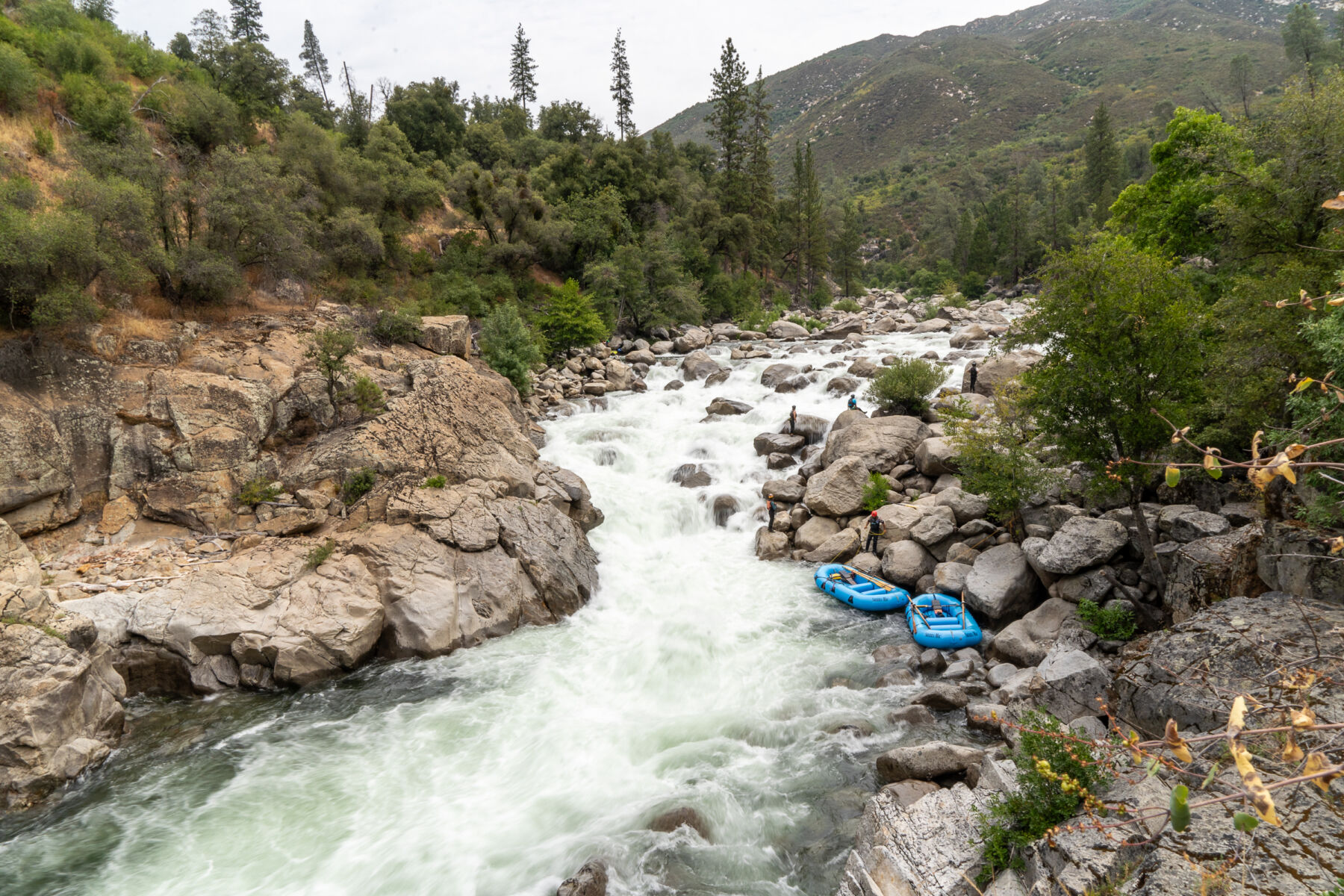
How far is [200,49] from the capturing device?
27531mm

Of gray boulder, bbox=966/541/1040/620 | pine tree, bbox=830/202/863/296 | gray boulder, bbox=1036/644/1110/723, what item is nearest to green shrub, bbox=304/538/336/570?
gray boulder, bbox=1036/644/1110/723

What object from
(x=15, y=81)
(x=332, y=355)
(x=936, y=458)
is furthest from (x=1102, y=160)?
(x=15, y=81)

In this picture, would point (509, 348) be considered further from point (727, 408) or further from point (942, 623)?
point (942, 623)

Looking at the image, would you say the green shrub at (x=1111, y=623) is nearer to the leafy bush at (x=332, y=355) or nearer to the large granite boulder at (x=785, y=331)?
the leafy bush at (x=332, y=355)

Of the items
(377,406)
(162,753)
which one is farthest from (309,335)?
(162,753)

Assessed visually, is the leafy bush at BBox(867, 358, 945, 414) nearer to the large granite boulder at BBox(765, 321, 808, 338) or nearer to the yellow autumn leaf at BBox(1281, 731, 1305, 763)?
the large granite boulder at BBox(765, 321, 808, 338)

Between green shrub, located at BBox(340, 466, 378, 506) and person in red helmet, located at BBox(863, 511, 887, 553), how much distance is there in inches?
484

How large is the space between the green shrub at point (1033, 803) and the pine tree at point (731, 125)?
46026 mm

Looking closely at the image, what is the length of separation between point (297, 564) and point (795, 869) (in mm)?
10789

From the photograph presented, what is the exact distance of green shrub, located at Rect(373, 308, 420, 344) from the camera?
19.5 m

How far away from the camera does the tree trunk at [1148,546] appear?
10.6 metres

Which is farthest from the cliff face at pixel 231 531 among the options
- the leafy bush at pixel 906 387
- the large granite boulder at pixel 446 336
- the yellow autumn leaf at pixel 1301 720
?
the yellow autumn leaf at pixel 1301 720

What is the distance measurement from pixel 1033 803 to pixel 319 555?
12.7 m

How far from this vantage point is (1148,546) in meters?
10.7
